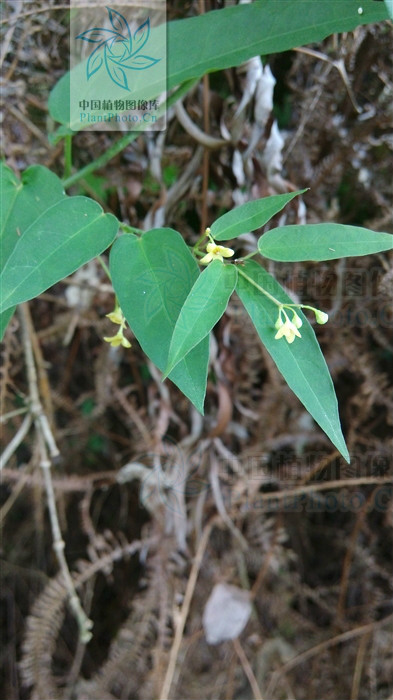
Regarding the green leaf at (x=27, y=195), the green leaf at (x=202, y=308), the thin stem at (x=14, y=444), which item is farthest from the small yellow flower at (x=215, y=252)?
the thin stem at (x=14, y=444)

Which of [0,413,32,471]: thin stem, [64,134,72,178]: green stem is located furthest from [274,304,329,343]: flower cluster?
[0,413,32,471]: thin stem

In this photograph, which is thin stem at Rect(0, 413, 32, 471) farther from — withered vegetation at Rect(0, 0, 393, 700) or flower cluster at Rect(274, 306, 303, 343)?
Result: flower cluster at Rect(274, 306, 303, 343)

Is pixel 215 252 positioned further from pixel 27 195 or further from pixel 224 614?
pixel 224 614

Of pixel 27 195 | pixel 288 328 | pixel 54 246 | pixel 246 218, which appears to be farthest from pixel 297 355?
pixel 27 195

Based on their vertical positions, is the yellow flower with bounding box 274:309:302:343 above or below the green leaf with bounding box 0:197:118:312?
below

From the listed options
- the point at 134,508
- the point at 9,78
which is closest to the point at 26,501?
the point at 134,508

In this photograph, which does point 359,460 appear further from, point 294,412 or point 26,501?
point 26,501

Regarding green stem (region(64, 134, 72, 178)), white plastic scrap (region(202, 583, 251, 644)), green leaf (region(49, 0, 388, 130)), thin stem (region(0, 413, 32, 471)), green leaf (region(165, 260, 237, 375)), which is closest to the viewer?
green leaf (region(165, 260, 237, 375))
